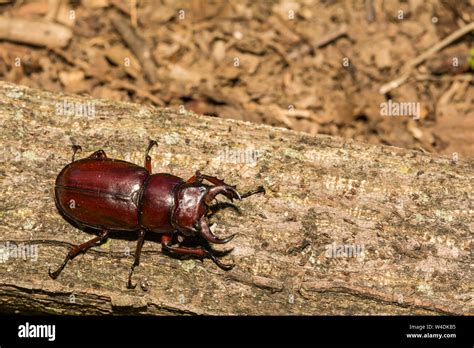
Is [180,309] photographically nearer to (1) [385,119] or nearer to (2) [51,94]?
(2) [51,94]

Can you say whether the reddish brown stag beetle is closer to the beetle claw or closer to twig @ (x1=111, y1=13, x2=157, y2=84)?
the beetle claw

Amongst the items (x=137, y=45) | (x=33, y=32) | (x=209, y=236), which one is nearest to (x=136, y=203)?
(x=209, y=236)

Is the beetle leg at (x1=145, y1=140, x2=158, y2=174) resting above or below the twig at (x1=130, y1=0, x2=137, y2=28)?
below

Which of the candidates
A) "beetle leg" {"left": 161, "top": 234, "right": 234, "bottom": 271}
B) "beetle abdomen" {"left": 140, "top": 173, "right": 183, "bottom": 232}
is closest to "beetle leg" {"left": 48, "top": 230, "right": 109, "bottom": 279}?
"beetle abdomen" {"left": 140, "top": 173, "right": 183, "bottom": 232}

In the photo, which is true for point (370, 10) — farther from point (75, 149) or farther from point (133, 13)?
point (75, 149)

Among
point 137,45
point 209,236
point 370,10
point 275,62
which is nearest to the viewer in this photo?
point 209,236

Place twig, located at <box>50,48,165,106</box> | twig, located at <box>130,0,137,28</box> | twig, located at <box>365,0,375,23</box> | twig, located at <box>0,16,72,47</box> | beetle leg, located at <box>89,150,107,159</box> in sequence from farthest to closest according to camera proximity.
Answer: twig, located at <box>365,0,375,23</box>, twig, located at <box>130,0,137,28</box>, twig, located at <box>0,16,72,47</box>, twig, located at <box>50,48,165,106</box>, beetle leg, located at <box>89,150,107,159</box>
